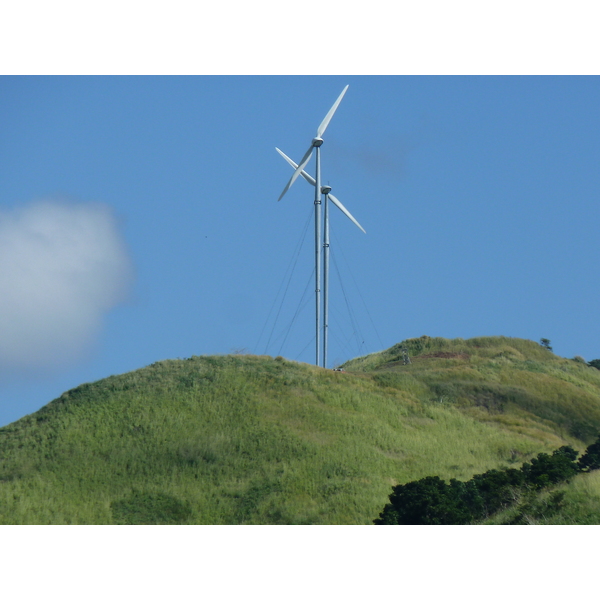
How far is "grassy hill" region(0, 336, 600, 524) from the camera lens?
3969 centimetres

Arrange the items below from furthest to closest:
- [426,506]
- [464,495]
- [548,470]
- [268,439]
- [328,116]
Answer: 1. [328,116]
2. [268,439]
3. [548,470]
4. [464,495]
5. [426,506]

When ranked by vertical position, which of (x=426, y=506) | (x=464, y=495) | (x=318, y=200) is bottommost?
(x=426, y=506)

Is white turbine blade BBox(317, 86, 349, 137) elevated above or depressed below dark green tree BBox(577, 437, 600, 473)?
above

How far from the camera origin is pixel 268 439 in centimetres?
4778

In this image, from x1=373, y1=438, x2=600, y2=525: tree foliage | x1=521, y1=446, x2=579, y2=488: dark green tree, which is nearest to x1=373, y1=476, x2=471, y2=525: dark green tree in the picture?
x1=373, y1=438, x2=600, y2=525: tree foliage

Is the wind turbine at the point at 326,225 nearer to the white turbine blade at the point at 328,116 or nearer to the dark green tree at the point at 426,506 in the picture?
the white turbine blade at the point at 328,116

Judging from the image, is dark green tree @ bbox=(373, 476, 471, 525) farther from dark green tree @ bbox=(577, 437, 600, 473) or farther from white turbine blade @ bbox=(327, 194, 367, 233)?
white turbine blade @ bbox=(327, 194, 367, 233)

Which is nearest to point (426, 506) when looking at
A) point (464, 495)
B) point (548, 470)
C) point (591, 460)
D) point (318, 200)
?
point (464, 495)

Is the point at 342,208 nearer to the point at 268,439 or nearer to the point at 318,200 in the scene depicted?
the point at 318,200

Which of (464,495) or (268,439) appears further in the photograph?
(268,439)

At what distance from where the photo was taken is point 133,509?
131 ft

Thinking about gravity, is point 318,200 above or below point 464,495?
above

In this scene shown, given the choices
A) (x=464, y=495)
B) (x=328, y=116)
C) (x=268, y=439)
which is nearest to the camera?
(x=464, y=495)

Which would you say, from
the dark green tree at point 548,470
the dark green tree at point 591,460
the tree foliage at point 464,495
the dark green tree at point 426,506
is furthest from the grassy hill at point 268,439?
the dark green tree at point 548,470
